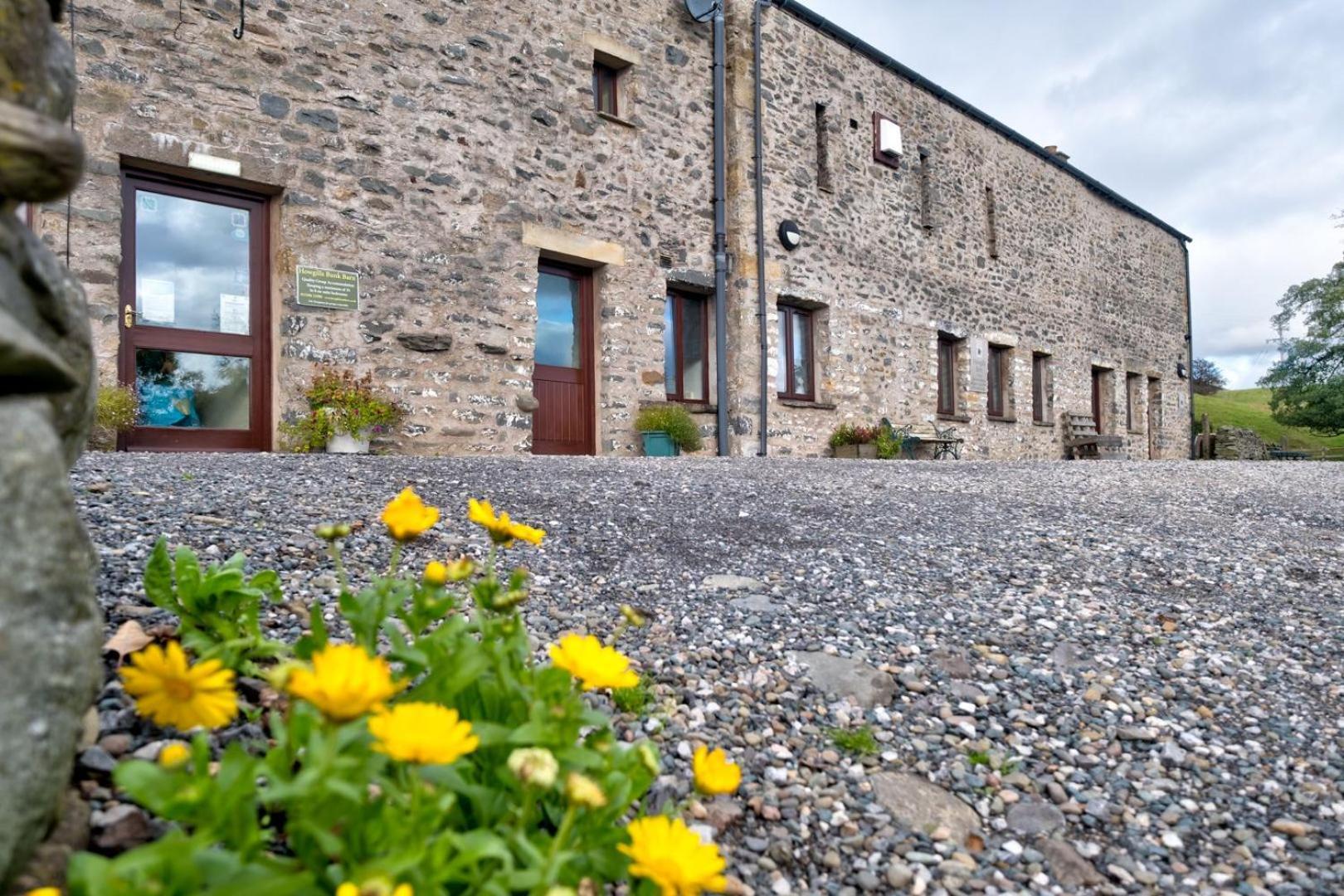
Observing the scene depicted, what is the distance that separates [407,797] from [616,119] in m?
8.59

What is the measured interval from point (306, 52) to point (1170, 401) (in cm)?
1850

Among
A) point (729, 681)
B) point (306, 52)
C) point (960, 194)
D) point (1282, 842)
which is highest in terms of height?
point (960, 194)

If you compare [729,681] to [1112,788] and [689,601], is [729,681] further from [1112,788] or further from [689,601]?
[1112,788]

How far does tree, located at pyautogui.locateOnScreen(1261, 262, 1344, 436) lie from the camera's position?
842 inches

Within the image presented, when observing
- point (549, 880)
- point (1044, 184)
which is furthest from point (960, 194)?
point (549, 880)

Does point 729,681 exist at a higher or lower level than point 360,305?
lower

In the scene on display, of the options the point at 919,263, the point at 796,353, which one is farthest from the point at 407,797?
the point at 919,263

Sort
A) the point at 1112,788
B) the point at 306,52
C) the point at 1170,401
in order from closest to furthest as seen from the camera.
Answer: the point at 1112,788
the point at 306,52
the point at 1170,401

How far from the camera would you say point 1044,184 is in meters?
15.0

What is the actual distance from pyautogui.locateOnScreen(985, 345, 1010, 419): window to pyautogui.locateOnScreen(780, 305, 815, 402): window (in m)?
4.61

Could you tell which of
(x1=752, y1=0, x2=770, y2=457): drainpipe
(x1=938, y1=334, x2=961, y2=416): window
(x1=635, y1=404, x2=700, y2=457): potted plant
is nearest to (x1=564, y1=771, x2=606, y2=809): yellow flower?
(x1=635, y1=404, x2=700, y2=457): potted plant

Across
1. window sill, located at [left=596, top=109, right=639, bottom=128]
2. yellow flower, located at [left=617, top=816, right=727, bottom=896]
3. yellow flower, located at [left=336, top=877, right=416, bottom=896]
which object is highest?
window sill, located at [left=596, top=109, right=639, bottom=128]

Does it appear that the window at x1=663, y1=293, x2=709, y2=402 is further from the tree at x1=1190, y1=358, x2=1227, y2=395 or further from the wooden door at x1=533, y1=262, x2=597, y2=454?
the tree at x1=1190, y1=358, x2=1227, y2=395

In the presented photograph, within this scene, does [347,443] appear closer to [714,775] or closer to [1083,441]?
[714,775]
